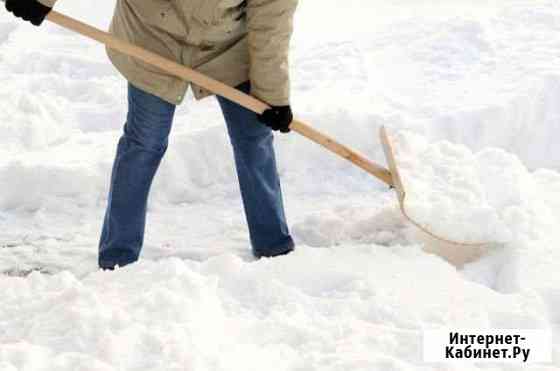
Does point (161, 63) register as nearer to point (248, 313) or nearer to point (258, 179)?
point (258, 179)

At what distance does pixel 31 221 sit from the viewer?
4020 millimetres

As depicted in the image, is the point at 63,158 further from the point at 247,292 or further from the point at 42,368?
the point at 42,368

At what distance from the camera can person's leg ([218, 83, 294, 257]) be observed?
344 centimetres

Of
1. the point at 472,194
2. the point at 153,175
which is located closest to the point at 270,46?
the point at 153,175

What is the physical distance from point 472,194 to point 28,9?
5.81 ft

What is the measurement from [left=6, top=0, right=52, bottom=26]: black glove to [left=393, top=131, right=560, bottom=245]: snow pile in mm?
Result: 1477

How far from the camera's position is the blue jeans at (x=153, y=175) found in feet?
10.9

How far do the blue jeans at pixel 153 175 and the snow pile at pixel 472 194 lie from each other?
1.81 ft

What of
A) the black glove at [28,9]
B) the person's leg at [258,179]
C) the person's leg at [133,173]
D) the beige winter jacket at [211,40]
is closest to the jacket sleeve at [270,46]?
the beige winter jacket at [211,40]

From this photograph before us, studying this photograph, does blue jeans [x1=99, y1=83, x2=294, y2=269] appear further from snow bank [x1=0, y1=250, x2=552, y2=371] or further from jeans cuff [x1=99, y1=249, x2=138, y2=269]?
snow bank [x1=0, y1=250, x2=552, y2=371]

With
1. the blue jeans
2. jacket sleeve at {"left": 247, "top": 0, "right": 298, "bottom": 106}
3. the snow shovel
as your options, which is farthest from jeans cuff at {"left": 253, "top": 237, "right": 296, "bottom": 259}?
jacket sleeve at {"left": 247, "top": 0, "right": 298, "bottom": 106}

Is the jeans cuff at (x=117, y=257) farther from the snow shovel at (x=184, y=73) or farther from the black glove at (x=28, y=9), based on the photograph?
the black glove at (x=28, y=9)

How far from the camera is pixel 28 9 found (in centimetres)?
312

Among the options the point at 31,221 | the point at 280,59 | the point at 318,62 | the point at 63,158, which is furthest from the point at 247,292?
the point at 318,62
